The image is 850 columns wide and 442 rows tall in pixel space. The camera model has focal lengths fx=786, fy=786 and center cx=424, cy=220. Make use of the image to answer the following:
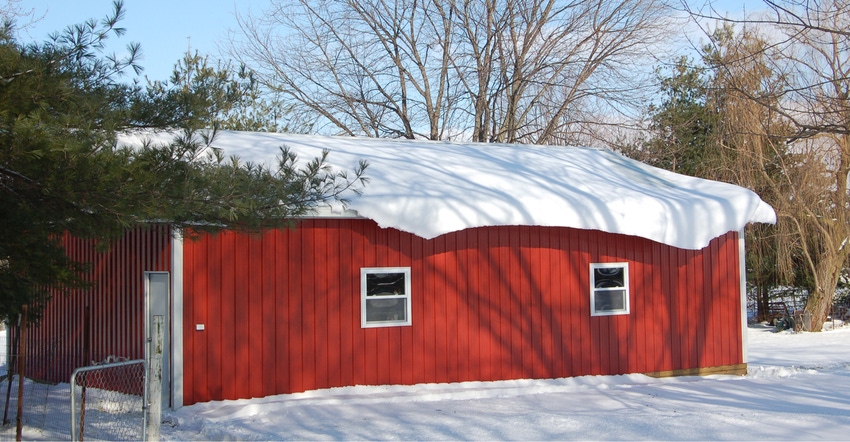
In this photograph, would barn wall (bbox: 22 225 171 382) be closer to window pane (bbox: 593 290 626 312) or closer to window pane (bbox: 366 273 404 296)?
window pane (bbox: 366 273 404 296)

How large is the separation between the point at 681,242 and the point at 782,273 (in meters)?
13.6

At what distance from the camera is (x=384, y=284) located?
36.9 ft

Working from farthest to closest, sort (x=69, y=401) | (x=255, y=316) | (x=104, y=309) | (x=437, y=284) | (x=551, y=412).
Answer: (x=104, y=309), (x=437, y=284), (x=69, y=401), (x=255, y=316), (x=551, y=412)

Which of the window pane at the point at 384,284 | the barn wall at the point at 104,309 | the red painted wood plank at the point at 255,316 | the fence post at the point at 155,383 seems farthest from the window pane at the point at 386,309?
the fence post at the point at 155,383

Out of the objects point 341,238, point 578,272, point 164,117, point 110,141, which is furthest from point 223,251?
point 578,272

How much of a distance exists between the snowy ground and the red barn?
1.23 feet

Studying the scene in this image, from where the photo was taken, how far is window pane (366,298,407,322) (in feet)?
36.6

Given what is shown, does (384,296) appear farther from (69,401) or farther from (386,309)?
(69,401)

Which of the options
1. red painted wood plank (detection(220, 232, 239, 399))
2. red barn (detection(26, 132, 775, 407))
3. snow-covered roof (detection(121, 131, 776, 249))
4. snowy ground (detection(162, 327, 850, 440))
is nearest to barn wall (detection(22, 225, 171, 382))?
red barn (detection(26, 132, 775, 407))

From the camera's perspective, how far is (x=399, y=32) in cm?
2594

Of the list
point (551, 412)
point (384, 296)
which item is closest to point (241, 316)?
point (384, 296)

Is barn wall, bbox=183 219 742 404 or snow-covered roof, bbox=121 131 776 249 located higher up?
snow-covered roof, bbox=121 131 776 249

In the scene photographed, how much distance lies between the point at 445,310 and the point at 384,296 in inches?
37.2

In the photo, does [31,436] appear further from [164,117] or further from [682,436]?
[682,436]
